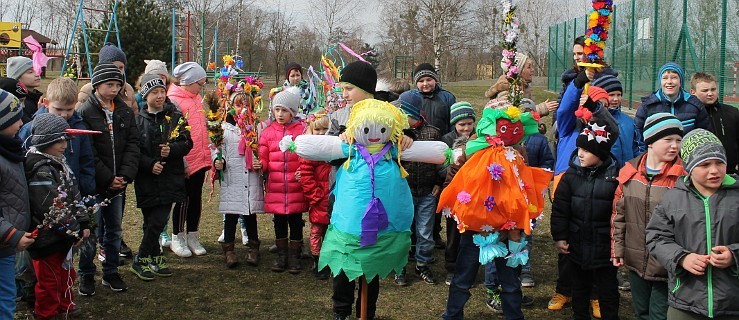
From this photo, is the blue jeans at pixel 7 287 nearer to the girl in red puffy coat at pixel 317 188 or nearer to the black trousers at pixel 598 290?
Result: the girl in red puffy coat at pixel 317 188

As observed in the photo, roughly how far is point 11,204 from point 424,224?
3.36 m

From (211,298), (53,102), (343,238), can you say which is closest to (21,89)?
(53,102)

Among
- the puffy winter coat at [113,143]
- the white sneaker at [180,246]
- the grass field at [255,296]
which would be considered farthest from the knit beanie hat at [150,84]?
Answer: the grass field at [255,296]

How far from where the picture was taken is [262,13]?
1848 inches

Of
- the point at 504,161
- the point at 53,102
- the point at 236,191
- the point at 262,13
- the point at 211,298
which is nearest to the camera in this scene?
the point at 504,161

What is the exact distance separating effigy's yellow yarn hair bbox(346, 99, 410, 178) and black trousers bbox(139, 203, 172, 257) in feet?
7.40

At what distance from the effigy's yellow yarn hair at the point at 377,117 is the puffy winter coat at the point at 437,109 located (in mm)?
2253

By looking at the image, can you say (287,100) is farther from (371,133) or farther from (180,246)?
(371,133)

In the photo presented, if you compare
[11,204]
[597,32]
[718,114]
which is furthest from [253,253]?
[718,114]

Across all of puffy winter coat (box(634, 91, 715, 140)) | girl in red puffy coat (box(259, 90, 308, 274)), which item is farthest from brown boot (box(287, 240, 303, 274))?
puffy winter coat (box(634, 91, 715, 140))

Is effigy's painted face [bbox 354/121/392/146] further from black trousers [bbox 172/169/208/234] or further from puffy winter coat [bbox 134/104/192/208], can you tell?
black trousers [bbox 172/169/208/234]

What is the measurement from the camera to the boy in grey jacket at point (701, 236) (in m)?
3.44

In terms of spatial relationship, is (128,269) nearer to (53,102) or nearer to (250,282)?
(250,282)

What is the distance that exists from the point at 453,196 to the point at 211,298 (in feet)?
7.46
